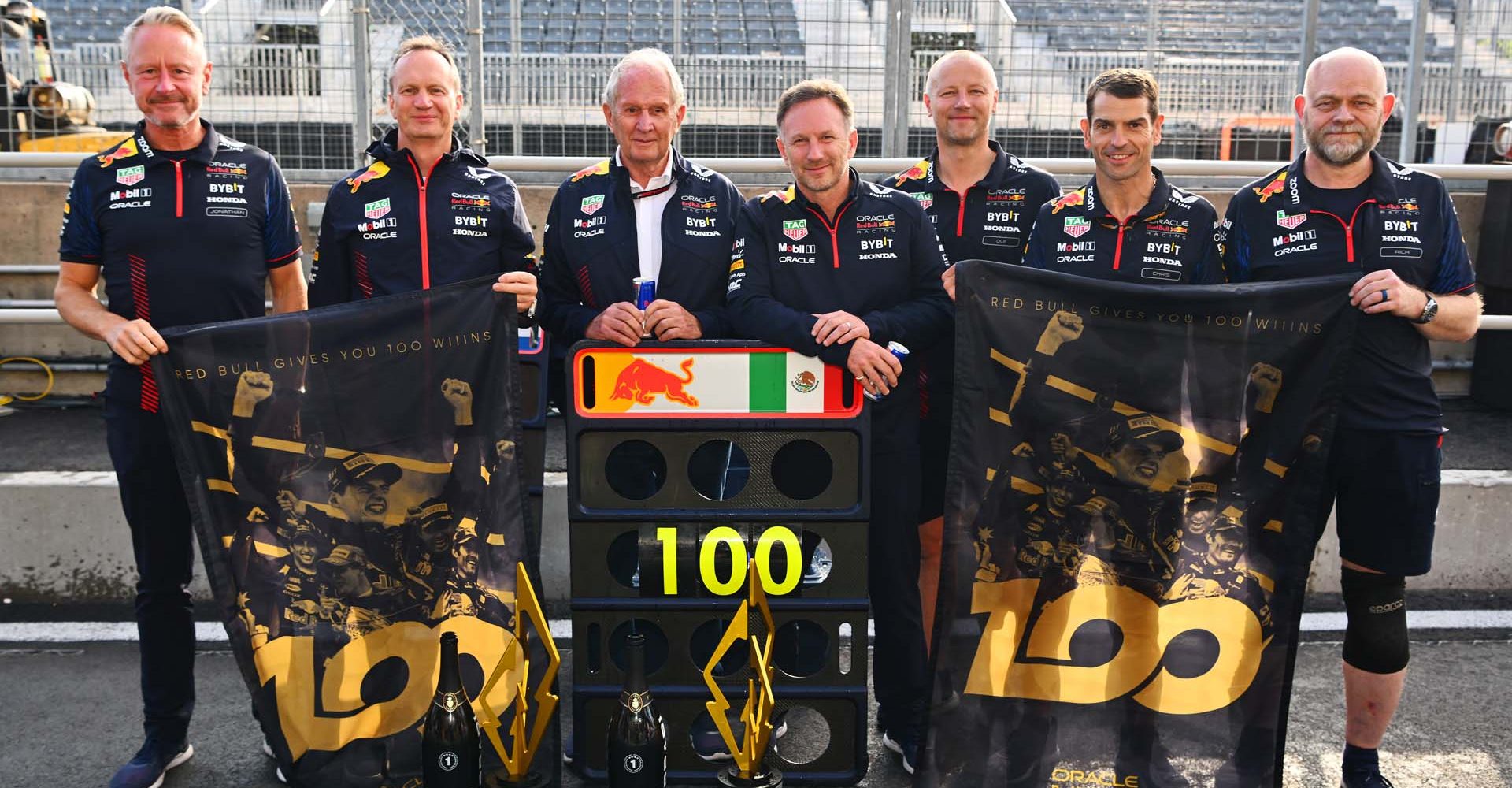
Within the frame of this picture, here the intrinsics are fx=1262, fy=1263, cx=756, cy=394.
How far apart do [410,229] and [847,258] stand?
4.32 ft

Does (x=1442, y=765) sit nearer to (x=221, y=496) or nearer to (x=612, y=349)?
(x=612, y=349)

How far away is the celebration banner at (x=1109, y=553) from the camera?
3371 mm

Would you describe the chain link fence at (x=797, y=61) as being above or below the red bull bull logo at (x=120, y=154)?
above

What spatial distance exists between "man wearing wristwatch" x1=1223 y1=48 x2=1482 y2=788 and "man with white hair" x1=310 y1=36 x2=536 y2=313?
2.24m

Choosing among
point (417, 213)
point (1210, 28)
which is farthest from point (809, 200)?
point (1210, 28)

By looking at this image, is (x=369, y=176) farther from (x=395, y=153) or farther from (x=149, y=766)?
(x=149, y=766)

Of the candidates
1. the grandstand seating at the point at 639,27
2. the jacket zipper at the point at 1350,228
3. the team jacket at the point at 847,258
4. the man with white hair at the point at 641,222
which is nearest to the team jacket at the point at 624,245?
the man with white hair at the point at 641,222

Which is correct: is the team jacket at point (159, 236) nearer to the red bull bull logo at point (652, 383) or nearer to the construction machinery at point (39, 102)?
the red bull bull logo at point (652, 383)

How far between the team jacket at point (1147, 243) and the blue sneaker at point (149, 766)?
9.81 ft

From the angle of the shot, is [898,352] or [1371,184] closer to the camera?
[1371,184]

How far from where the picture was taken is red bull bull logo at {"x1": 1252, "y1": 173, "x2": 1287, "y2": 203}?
3.61 metres

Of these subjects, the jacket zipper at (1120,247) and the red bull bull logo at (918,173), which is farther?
the red bull bull logo at (918,173)

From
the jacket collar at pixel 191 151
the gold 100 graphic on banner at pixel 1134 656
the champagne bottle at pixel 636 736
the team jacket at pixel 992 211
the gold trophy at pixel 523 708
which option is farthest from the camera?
the team jacket at pixel 992 211

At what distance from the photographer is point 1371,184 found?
11.6 ft
